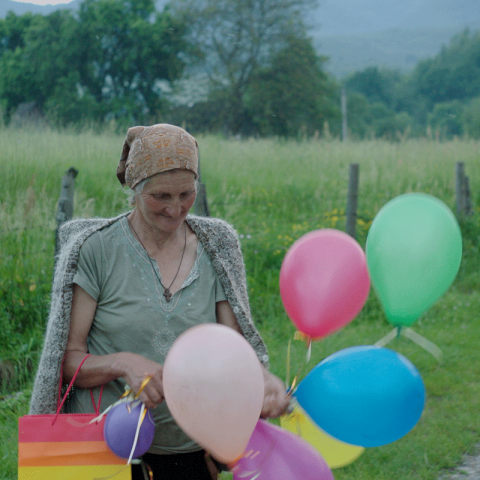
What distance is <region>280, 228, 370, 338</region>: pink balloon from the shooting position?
5.73ft

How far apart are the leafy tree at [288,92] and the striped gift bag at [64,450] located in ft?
80.6

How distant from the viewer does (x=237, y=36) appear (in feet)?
83.1

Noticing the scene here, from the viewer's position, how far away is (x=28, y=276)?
13.9ft

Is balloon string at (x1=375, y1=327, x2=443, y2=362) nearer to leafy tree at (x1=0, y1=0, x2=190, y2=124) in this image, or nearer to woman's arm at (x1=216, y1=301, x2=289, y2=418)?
woman's arm at (x1=216, y1=301, x2=289, y2=418)

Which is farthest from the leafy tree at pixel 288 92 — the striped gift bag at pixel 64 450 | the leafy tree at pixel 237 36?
the striped gift bag at pixel 64 450

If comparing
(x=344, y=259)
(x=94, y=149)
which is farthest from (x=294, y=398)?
(x=94, y=149)

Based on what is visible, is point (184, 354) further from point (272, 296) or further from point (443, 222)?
point (272, 296)

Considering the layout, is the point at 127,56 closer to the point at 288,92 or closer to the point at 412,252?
the point at 288,92

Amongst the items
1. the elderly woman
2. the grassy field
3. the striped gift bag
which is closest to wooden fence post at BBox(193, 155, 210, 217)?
the grassy field

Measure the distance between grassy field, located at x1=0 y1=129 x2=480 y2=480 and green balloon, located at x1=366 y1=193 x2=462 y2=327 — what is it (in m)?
1.49

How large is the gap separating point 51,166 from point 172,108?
18.9 m

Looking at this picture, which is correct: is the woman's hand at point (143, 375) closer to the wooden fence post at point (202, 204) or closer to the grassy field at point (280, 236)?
the grassy field at point (280, 236)

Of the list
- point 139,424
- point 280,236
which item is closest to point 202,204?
point 280,236

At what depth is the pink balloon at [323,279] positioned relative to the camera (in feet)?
5.73
